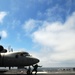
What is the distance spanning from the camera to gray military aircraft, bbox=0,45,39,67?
30.9 meters

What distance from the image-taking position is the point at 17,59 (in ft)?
103

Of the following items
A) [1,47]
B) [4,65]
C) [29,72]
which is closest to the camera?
[29,72]

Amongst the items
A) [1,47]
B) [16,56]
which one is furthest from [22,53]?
[1,47]

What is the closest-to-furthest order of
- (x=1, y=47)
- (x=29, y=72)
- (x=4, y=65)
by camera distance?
(x=29, y=72) → (x=4, y=65) → (x=1, y=47)

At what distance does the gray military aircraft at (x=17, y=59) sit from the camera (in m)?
30.9

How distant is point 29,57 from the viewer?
103 ft

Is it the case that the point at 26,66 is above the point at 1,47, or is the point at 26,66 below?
below

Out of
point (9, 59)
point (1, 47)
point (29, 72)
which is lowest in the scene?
point (29, 72)

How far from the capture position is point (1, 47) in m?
37.4

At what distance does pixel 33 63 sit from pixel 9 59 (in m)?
3.70

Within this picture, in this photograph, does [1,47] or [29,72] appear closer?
[29,72]

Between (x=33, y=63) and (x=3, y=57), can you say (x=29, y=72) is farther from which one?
(x=3, y=57)

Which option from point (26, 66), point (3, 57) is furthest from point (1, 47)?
point (26, 66)

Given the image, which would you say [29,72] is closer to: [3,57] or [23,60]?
[23,60]
